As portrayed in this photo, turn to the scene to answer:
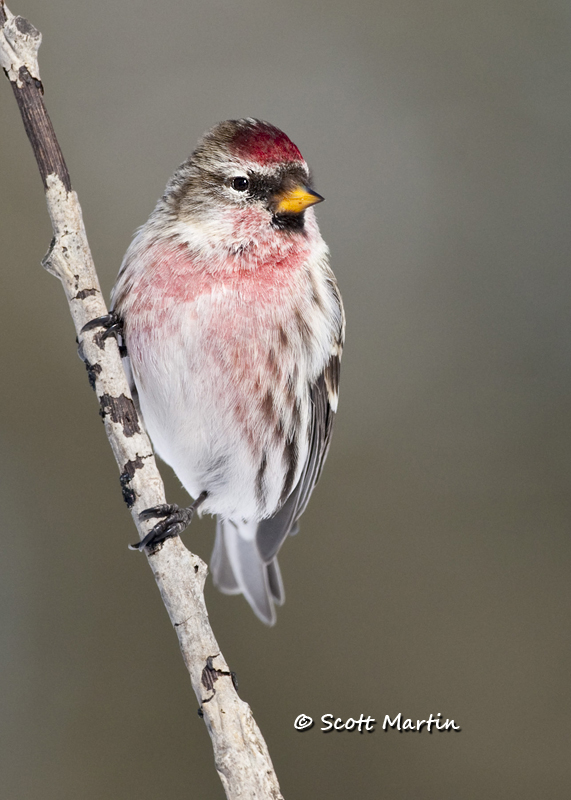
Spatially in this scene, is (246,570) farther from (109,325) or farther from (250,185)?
(250,185)

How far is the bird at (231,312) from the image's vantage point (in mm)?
1640

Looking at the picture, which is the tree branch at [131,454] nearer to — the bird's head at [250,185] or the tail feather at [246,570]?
the bird's head at [250,185]

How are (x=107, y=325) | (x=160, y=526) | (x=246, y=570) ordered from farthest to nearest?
(x=246, y=570)
(x=107, y=325)
(x=160, y=526)

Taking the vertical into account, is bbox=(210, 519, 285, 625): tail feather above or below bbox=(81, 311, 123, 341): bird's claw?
below

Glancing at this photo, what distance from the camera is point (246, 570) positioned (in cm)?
227

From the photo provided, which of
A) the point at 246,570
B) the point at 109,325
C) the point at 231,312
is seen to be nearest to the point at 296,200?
the point at 231,312

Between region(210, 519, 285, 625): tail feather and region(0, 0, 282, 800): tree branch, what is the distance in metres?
0.95

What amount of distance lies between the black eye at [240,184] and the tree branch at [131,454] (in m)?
0.42

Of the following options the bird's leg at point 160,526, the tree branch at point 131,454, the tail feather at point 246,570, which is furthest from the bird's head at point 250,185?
the tail feather at point 246,570

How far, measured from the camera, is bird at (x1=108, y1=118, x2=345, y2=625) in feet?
5.38

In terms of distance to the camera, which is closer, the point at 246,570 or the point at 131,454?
the point at 131,454

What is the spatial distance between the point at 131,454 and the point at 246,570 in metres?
1.03

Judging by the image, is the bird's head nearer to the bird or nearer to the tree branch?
the bird

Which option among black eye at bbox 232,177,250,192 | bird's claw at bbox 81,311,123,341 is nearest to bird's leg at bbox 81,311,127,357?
bird's claw at bbox 81,311,123,341
